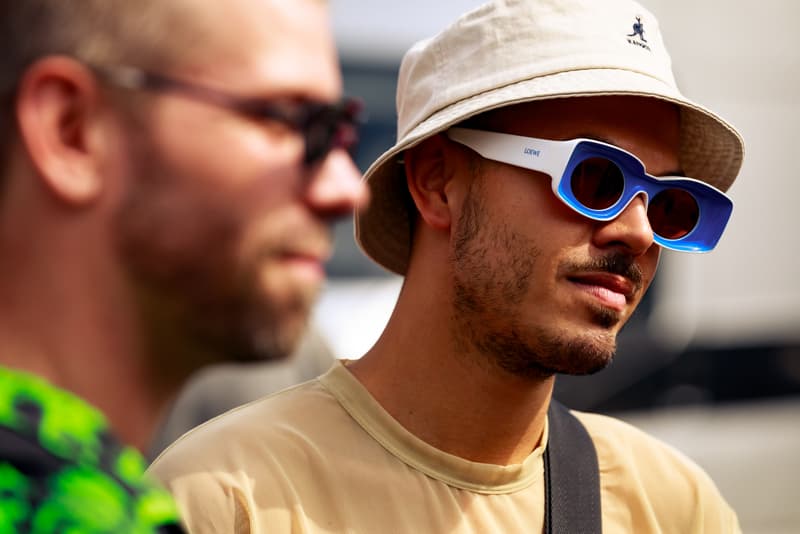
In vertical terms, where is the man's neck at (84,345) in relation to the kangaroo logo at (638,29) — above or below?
below

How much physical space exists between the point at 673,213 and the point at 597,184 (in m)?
0.26

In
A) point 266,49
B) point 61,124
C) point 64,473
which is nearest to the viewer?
point 64,473

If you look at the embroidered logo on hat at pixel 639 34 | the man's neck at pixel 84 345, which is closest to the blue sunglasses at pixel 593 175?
the embroidered logo on hat at pixel 639 34

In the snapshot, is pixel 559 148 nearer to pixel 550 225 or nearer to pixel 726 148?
pixel 550 225

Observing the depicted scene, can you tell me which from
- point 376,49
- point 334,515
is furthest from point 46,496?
point 376,49

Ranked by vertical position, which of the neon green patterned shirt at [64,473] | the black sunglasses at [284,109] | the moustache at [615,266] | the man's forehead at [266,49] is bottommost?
the neon green patterned shirt at [64,473]

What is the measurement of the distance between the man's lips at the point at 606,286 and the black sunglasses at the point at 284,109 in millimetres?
705

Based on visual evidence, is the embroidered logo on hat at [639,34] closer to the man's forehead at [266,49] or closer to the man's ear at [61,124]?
the man's forehead at [266,49]

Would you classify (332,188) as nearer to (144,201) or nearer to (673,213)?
(144,201)

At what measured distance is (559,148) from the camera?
2453mm

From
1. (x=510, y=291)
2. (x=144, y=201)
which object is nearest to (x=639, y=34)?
(x=510, y=291)

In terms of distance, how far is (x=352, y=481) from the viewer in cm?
240

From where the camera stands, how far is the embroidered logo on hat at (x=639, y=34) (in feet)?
8.50

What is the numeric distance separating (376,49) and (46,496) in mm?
5576
